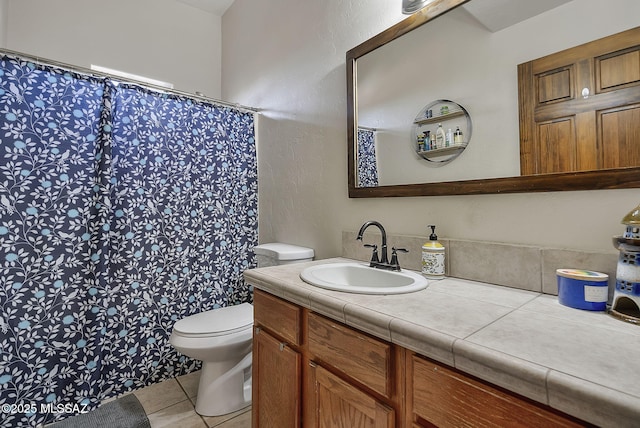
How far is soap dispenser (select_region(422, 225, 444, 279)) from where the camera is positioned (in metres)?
1.10

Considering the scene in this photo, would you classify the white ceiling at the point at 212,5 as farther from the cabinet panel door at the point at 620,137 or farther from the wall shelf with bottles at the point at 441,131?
the cabinet panel door at the point at 620,137

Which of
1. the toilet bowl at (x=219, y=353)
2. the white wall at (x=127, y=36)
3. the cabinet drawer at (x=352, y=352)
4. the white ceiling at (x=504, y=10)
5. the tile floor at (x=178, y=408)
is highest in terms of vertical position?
the white wall at (x=127, y=36)

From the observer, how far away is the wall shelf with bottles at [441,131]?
1.13 meters

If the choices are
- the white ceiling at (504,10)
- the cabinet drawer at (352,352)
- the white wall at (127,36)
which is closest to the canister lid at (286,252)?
the cabinet drawer at (352,352)

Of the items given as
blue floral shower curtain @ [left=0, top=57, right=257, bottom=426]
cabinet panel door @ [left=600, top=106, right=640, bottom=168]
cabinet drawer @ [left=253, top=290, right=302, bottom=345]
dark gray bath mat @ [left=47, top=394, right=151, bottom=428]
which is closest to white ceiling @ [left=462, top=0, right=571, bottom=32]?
cabinet panel door @ [left=600, top=106, right=640, bottom=168]

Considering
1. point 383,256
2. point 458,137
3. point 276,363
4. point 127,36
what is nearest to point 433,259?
point 383,256

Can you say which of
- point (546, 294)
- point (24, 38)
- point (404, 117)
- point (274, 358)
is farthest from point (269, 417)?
point (24, 38)

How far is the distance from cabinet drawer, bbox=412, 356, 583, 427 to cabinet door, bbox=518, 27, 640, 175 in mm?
700

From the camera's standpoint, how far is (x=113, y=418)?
5.10 ft

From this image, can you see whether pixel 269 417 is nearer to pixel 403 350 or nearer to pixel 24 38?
pixel 403 350

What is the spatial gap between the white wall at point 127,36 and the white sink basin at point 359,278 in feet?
7.88

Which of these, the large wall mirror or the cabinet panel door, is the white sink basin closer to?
the large wall mirror

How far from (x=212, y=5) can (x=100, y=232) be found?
2353 mm

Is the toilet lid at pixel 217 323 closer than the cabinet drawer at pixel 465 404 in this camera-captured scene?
No
